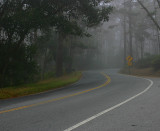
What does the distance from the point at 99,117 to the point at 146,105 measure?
2.54 metres

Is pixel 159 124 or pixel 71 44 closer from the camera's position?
pixel 159 124

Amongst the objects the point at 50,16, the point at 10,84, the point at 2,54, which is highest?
the point at 50,16

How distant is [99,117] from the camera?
20.5 feet

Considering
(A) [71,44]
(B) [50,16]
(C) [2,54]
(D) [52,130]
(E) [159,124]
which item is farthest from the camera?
(A) [71,44]

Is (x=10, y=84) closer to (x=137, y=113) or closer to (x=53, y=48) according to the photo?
(x=137, y=113)

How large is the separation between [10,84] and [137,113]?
1249 centimetres

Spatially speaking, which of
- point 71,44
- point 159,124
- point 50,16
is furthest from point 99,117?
point 71,44

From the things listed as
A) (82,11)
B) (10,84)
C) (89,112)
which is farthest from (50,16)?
(89,112)

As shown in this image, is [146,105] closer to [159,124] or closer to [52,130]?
[159,124]

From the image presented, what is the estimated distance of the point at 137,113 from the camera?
21.6 feet

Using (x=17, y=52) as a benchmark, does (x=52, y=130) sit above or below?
below

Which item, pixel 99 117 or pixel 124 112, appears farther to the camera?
pixel 124 112

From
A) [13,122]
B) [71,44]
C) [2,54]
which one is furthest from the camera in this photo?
[71,44]

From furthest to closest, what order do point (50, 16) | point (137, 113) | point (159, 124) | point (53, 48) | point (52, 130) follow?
point (53, 48) → point (50, 16) → point (137, 113) → point (159, 124) → point (52, 130)
